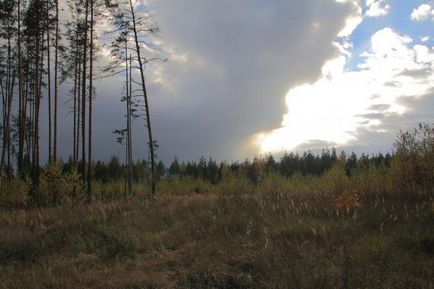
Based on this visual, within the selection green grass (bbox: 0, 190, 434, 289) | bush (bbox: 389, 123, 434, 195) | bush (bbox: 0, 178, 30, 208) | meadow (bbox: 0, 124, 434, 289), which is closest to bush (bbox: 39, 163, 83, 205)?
bush (bbox: 0, 178, 30, 208)

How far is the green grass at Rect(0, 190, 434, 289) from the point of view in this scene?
712 centimetres

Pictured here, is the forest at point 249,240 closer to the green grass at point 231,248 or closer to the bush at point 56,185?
the green grass at point 231,248

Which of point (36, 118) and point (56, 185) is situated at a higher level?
point (36, 118)

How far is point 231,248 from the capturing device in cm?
867

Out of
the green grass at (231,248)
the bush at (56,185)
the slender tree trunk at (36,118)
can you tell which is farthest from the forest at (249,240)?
the slender tree trunk at (36,118)

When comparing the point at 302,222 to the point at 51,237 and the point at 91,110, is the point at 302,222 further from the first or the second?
the point at 91,110

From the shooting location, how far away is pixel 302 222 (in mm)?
10188

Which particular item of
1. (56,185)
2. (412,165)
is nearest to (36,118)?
(56,185)

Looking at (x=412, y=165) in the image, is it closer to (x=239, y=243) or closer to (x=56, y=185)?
(x=239, y=243)

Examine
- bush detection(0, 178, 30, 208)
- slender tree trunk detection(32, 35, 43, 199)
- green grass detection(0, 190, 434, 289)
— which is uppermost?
slender tree trunk detection(32, 35, 43, 199)

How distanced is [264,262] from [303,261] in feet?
2.21

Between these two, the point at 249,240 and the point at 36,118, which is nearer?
the point at 249,240

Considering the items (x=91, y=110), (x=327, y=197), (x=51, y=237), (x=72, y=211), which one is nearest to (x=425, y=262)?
(x=327, y=197)

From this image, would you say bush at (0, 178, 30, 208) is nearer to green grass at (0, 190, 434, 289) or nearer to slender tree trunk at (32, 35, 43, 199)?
slender tree trunk at (32, 35, 43, 199)
